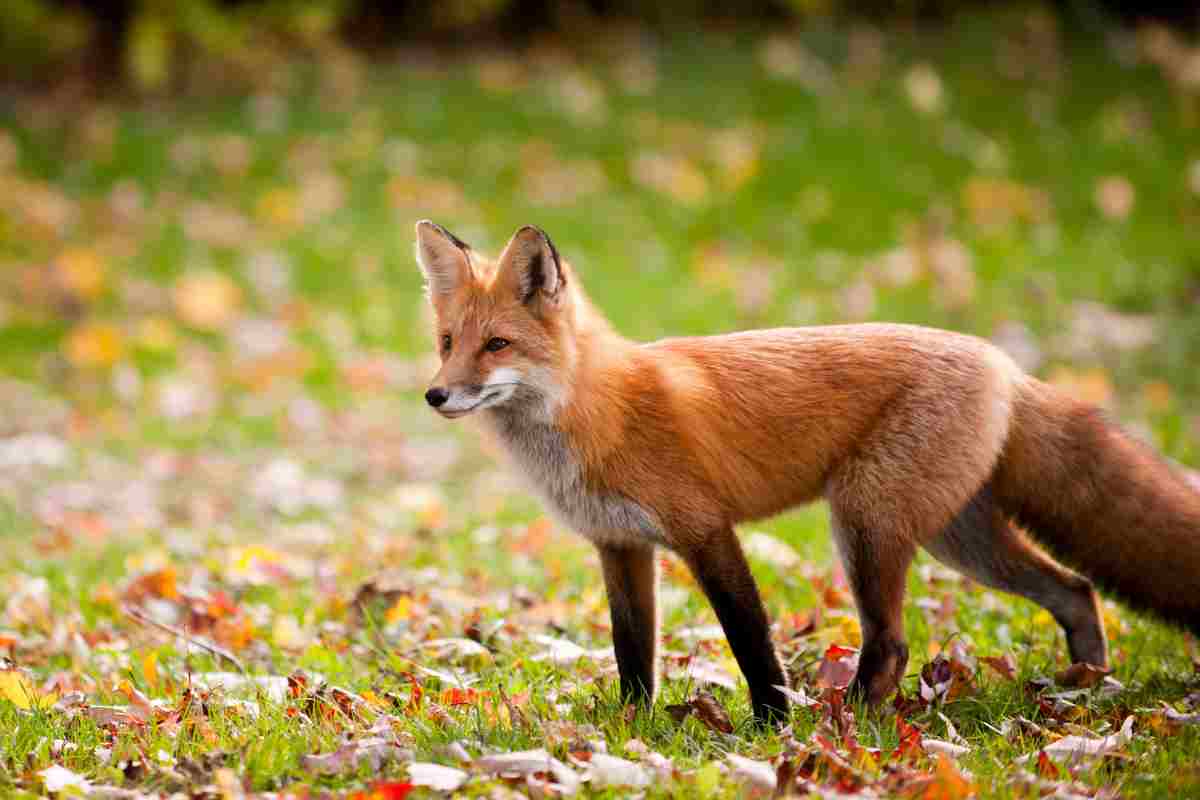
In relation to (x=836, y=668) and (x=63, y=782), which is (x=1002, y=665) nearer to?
(x=836, y=668)

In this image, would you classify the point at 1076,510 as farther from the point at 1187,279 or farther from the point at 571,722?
the point at 1187,279

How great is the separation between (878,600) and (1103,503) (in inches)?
31.5

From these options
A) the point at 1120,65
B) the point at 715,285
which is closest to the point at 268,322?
the point at 715,285

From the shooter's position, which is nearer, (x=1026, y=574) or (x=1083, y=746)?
(x=1083, y=746)

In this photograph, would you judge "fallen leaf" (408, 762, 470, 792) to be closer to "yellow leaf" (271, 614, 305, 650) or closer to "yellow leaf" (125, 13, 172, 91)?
"yellow leaf" (271, 614, 305, 650)

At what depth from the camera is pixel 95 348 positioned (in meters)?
11.6

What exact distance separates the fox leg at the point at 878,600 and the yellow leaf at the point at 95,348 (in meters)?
8.84

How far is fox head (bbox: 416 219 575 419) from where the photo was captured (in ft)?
13.6

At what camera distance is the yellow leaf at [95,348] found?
1155 centimetres

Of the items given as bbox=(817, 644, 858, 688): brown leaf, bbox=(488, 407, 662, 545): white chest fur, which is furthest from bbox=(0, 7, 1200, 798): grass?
bbox=(488, 407, 662, 545): white chest fur

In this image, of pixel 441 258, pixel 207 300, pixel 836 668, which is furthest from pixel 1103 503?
pixel 207 300

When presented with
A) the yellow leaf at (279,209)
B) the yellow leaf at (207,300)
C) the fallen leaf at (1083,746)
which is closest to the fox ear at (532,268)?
the fallen leaf at (1083,746)

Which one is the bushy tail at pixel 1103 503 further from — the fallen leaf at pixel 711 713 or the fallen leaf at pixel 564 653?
the fallen leaf at pixel 564 653

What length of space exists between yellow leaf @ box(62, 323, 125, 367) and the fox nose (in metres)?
8.37
